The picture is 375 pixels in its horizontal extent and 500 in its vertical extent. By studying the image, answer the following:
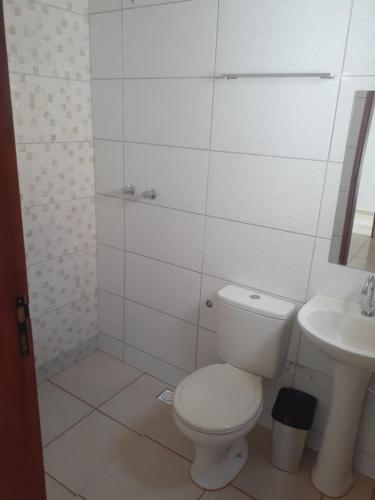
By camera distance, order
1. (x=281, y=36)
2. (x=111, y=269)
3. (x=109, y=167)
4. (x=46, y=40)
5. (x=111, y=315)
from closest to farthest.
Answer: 1. (x=281, y=36)
2. (x=46, y=40)
3. (x=109, y=167)
4. (x=111, y=269)
5. (x=111, y=315)

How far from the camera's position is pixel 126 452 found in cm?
192

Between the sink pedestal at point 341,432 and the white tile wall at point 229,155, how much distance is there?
0.14m

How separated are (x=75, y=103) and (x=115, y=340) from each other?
1475mm

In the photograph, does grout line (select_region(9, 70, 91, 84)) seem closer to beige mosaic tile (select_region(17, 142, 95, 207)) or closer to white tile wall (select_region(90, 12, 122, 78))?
white tile wall (select_region(90, 12, 122, 78))

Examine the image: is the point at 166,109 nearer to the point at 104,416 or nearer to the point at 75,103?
the point at 75,103

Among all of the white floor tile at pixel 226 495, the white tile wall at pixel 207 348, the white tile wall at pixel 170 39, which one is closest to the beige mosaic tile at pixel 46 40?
the white tile wall at pixel 170 39

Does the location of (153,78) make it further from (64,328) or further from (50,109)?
(64,328)

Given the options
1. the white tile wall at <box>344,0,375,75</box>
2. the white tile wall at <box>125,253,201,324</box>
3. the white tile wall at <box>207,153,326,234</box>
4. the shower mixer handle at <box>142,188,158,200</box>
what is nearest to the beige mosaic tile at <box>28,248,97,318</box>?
the white tile wall at <box>125,253,201,324</box>

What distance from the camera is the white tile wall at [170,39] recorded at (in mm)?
1737

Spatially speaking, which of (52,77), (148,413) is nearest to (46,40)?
(52,77)

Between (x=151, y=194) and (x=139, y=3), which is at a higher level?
(x=139, y=3)

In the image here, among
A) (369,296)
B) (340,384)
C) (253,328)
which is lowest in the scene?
(340,384)

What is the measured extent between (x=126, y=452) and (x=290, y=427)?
80 cm

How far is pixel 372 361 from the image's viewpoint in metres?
1.33
